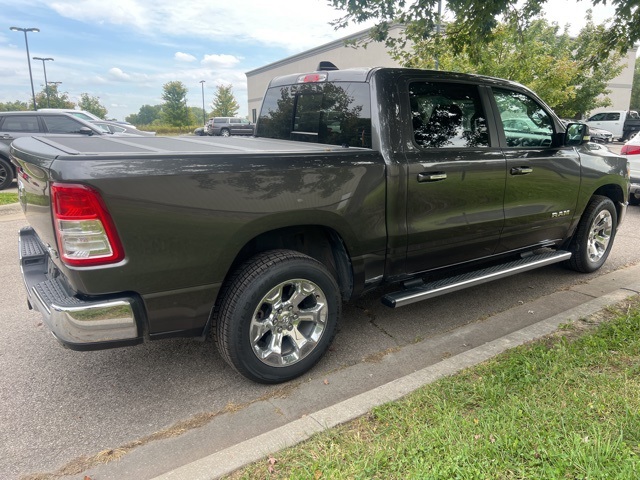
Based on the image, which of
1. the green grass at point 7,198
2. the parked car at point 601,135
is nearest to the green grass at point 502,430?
the green grass at point 7,198

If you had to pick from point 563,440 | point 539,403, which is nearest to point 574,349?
point 539,403

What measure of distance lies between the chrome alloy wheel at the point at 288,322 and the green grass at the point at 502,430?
0.66m

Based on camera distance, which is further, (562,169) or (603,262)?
(603,262)

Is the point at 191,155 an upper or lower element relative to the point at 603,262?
upper

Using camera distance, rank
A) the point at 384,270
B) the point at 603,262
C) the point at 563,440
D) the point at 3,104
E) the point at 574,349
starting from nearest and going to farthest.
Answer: the point at 563,440, the point at 574,349, the point at 384,270, the point at 603,262, the point at 3,104

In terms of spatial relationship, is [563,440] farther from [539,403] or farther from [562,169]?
[562,169]

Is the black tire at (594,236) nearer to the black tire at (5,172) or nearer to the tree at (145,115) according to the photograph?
the black tire at (5,172)

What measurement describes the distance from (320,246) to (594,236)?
11.2 ft

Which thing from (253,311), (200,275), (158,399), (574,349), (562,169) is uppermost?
(562,169)

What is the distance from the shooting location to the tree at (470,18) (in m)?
4.44

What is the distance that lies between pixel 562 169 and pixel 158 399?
3.81m

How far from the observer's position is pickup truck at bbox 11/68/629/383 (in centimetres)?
225

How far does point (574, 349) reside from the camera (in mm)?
3049

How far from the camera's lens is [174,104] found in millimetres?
54562
